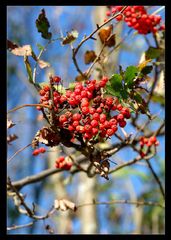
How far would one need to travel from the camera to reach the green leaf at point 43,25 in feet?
4.95

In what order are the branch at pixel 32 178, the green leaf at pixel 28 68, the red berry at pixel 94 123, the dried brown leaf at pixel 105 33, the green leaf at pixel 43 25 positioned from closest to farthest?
1. the red berry at pixel 94 123
2. the green leaf at pixel 28 68
3. the green leaf at pixel 43 25
4. the dried brown leaf at pixel 105 33
5. the branch at pixel 32 178

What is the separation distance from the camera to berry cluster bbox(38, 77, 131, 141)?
4.06 ft

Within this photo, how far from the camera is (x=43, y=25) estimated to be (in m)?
1.53

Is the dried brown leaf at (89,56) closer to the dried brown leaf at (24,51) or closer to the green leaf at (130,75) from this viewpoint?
the dried brown leaf at (24,51)

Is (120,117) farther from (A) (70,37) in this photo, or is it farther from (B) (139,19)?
(B) (139,19)

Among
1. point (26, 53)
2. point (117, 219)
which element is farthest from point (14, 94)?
point (26, 53)

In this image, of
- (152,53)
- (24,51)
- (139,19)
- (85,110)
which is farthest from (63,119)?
(139,19)

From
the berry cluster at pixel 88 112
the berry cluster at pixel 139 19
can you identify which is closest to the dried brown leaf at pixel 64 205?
the berry cluster at pixel 88 112

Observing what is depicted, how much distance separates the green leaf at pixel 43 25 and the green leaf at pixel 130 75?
430 millimetres

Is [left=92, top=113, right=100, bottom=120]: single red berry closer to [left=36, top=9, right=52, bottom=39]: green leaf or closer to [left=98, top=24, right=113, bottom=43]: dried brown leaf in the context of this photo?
[left=36, top=9, right=52, bottom=39]: green leaf

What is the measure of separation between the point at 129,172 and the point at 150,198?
3.18 feet

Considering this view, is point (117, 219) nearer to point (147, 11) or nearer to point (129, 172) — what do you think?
point (129, 172)

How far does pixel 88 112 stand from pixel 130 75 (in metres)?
0.18

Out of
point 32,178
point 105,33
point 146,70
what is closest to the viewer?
point 146,70
